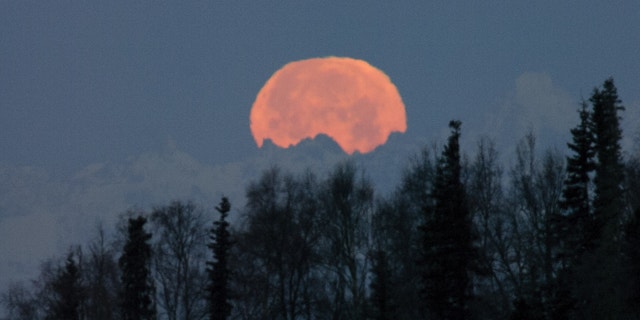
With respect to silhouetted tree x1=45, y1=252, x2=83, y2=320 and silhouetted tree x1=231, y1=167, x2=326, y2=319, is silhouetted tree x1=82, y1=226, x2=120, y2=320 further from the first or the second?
silhouetted tree x1=231, y1=167, x2=326, y2=319

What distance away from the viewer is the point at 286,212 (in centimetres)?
7038

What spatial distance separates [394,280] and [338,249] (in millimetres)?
7462

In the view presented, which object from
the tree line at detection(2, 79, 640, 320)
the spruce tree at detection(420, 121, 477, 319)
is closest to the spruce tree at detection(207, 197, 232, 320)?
the tree line at detection(2, 79, 640, 320)

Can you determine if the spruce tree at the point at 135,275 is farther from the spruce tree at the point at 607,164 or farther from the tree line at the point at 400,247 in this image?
the spruce tree at the point at 607,164

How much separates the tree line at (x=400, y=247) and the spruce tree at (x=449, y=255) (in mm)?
82

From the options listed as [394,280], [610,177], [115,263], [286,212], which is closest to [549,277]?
[610,177]

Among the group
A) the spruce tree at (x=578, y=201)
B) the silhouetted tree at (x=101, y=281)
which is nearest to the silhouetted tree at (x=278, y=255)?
the silhouetted tree at (x=101, y=281)

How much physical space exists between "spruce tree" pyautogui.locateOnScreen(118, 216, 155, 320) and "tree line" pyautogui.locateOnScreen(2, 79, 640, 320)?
0.36ft

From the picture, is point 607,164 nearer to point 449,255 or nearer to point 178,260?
point 449,255

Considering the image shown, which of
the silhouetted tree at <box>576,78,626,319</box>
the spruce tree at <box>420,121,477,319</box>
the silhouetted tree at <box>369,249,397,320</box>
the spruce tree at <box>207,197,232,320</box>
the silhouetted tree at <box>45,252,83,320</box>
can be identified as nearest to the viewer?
the silhouetted tree at <box>576,78,626,319</box>

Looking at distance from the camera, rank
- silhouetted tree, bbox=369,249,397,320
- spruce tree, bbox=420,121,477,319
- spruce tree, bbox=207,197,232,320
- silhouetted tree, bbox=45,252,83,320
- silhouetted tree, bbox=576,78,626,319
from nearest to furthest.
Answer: silhouetted tree, bbox=576,78,626,319 → spruce tree, bbox=420,121,477,319 → silhouetted tree, bbox=369,249,397,320 → spruce tree, bbox=207,197,232,320 → silhouetted tree, bbox=45,252,83,320

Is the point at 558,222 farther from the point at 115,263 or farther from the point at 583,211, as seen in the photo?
the point at 115,263

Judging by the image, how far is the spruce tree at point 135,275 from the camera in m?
68.2

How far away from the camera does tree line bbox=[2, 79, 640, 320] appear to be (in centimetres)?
4969
